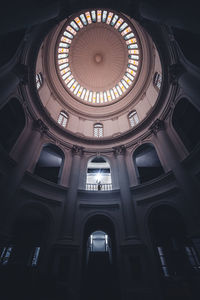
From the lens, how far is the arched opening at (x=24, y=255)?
17.0 feet

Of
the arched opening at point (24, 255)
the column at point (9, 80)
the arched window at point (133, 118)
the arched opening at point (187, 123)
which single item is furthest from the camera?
the arched window at point (133, 118)

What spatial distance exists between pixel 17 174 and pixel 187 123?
1187 centimetres

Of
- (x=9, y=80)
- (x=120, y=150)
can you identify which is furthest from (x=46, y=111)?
(x=120, y=150)

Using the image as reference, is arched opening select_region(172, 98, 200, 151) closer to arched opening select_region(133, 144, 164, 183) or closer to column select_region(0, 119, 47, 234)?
arched opening select_region(133, 144, 164, 183)

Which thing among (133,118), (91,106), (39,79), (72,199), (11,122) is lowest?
(72,199)

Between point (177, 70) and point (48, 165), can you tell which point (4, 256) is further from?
point (177, 70)

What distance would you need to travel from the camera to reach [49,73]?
15.7m

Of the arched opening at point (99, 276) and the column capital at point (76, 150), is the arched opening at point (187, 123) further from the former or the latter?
the column capital at point (76, 150)

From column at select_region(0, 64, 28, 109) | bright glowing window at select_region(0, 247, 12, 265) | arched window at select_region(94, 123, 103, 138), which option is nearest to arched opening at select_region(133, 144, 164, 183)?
arched window at select_region(94, 123, 103, 138)

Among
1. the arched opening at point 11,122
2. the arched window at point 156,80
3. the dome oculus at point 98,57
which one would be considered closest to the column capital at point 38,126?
the arched opening at point 11,122

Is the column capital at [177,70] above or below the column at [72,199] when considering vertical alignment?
above

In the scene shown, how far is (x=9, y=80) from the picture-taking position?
7.25 m

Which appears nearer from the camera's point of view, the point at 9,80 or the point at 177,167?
the point at 9,80

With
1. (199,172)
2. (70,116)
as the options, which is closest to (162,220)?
(199,172)
